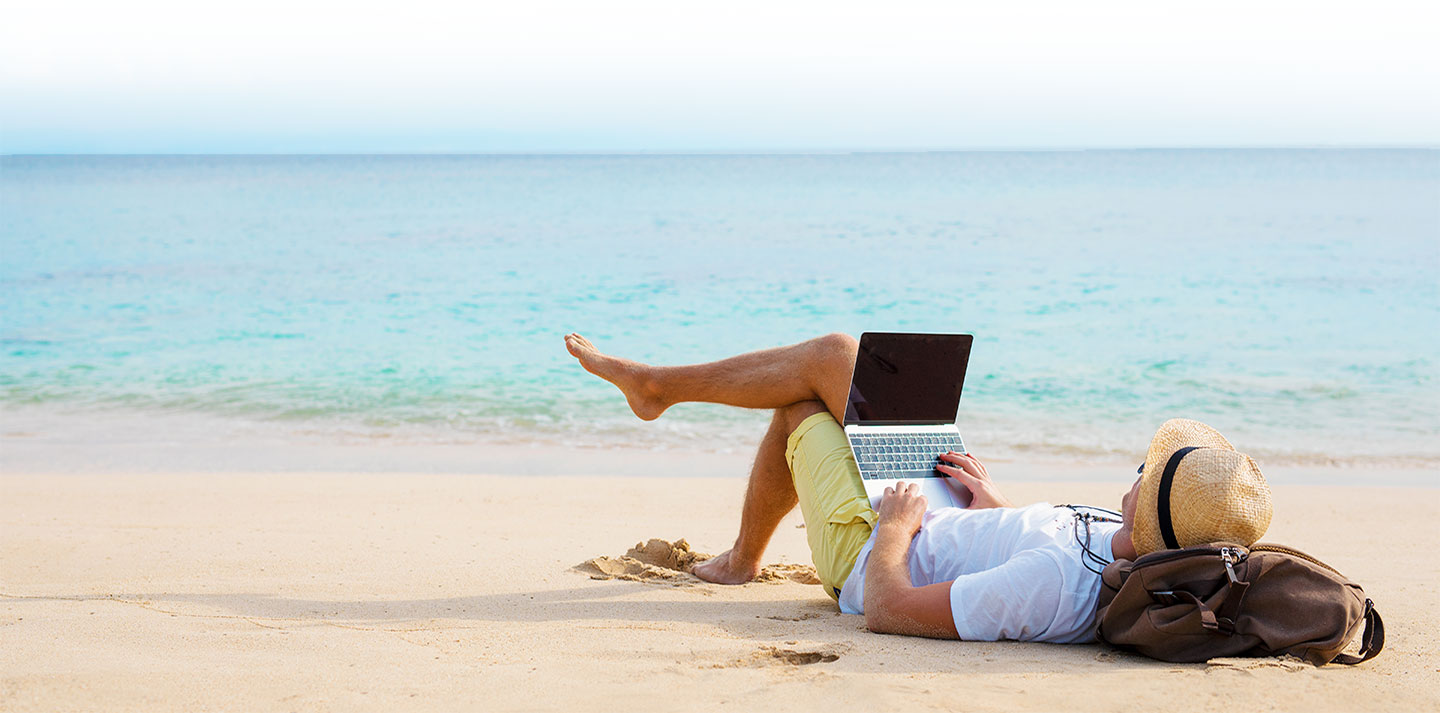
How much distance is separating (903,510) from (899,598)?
296 mm

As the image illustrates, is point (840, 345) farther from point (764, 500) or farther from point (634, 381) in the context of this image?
point (634, 381)

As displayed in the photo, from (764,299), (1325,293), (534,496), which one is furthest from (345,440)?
(1325,293)

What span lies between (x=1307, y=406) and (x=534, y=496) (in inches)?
267

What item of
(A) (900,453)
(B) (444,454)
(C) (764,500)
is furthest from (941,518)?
(B) (444,454)

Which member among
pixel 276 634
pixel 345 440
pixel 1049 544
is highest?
pixel 1049 544

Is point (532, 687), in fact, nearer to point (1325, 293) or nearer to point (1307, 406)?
point (1307, 406)

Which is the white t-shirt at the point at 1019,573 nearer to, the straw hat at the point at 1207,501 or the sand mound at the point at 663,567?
the straw hat at the point at 1207,501

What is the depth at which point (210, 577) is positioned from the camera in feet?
11.9

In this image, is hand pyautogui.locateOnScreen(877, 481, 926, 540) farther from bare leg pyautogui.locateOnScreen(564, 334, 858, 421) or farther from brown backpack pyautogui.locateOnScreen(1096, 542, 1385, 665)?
brown backpack pyautogui.locateOnScreen(1096, 542, 1385, 665)

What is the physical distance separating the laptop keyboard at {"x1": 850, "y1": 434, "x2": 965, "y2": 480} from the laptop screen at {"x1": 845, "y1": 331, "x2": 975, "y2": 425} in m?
0.06

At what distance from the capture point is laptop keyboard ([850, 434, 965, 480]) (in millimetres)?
3246

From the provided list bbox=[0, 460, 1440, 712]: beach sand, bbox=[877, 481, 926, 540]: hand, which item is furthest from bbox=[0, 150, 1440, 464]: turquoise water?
bbox=[877, 481, 926, 540]: hand

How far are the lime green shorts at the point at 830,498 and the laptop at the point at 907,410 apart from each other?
0.17ft

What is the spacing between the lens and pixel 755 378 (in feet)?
11.4
